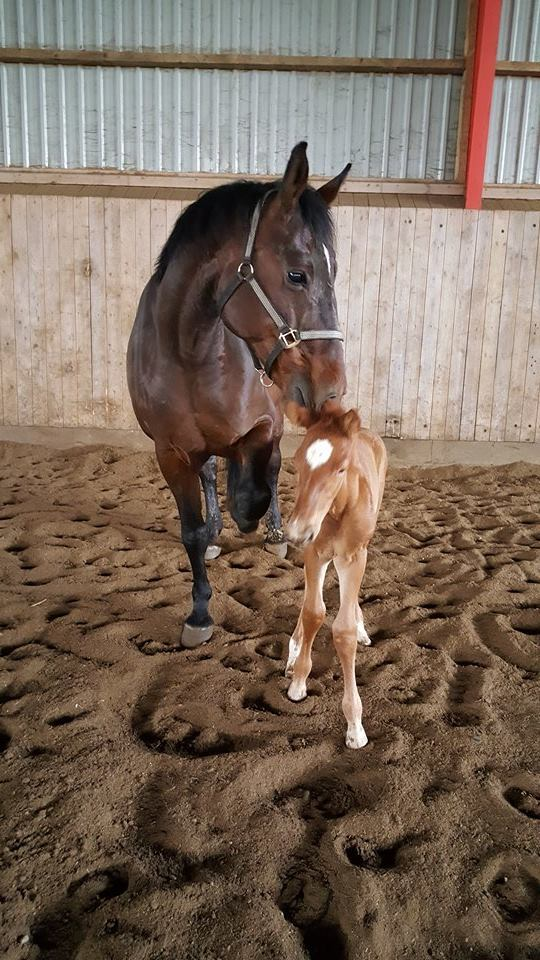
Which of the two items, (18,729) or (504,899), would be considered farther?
(18,729)

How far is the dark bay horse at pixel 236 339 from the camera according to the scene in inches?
82.3

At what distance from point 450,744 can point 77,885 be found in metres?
1.16

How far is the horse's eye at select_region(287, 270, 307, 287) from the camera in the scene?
2102 millimetres

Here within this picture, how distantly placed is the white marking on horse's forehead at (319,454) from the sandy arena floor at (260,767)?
2.98 ft

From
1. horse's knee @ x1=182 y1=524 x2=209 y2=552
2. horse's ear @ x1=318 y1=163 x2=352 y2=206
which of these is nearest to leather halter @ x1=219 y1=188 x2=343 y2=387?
horse's ear @ x1=318 y1=163 x2=352 y2=206

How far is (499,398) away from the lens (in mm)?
5832

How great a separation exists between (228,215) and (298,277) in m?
0.43

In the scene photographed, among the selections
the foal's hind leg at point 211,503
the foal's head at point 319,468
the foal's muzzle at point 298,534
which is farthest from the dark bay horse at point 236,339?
the foal's hind leg at point 211,503

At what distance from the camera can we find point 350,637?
86.3 inches

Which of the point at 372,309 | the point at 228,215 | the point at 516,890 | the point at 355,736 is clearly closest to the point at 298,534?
the point at 355,736

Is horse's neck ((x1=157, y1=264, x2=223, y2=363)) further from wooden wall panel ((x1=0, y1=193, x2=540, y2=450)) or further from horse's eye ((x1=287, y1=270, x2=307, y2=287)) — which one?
wooden wall panel ((x1=0, y1=193, x2=540, y2=450))

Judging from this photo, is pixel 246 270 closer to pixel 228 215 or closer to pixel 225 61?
pixel 228 215

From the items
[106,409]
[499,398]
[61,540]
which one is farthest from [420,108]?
[61,540]

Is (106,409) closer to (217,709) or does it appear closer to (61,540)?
(61,540)
